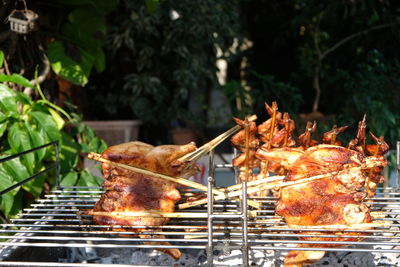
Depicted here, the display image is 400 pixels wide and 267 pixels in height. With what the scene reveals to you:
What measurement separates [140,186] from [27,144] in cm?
121

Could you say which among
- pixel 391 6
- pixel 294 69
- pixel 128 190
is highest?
pixel 391 6

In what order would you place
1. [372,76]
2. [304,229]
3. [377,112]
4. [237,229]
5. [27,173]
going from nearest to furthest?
[304,229]
[237,229]
[27,173]
[377,112]
[372,76]

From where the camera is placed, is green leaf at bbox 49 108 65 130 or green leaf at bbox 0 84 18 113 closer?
green leaf at bbox 0 84 18 113

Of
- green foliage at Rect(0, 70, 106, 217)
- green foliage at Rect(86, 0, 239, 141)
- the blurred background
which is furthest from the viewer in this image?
green foliage at Rect(86, 0, 239, 141)

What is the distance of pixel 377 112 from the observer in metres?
4.40

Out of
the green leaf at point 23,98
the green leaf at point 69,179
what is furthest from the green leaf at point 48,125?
the green leaf at point 69,179

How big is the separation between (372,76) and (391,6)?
5.62 feet

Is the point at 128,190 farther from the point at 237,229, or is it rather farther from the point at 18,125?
the point at 18,125

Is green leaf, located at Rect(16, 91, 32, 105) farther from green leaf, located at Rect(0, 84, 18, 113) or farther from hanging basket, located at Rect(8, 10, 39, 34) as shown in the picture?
hanging basket, located at Rect(8, 10, 39, 34)

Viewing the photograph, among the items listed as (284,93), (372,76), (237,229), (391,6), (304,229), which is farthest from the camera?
(391,6)

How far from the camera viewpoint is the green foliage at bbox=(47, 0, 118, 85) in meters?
3.53

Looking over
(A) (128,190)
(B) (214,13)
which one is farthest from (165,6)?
(A) (128,190)

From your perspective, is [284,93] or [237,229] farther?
[284,93]

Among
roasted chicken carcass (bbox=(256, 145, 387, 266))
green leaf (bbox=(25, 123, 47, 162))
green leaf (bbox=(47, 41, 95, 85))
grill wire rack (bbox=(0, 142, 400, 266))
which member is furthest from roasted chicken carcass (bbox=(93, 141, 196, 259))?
green leaf (bbox=(47, 41, 95, 85))
